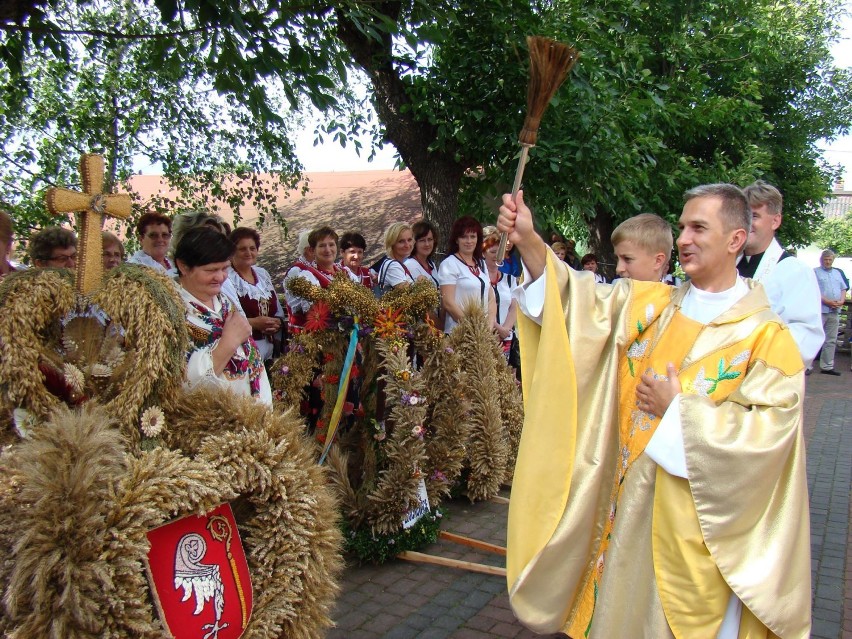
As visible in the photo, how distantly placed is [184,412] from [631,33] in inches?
314

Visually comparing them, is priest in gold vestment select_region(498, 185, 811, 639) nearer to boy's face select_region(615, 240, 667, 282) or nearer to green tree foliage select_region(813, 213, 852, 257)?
boy's face select_region(615, 240, 667, 282)

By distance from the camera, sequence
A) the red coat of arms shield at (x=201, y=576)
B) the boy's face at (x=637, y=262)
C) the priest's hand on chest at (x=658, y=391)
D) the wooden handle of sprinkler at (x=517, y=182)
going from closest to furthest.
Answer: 1. the red coat of arms shield at (x=201, y=576)
2. the priest's hand on chest at (x=658, y=391)
3. the wooden handle of sprinkler at (x=517, y=182)
4. the boy's face at (x=637, y=262)

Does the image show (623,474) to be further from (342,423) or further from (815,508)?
(815,508)

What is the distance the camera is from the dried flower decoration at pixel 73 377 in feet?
7.76

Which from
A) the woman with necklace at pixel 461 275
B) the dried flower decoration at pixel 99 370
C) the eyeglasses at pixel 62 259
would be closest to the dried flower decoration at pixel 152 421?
the dried flower decoration at pixel 99 370

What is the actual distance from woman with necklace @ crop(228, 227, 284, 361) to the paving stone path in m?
1.86

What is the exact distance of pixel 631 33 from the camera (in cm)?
881

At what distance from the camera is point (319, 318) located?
4.42 meters

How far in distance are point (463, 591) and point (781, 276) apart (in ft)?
7.70

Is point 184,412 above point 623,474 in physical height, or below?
above

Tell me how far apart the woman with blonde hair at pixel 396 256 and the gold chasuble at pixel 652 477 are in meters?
3.31

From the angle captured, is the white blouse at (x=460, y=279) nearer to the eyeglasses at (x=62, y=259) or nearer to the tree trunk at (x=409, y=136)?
the tree trunk at (x=409, y=136)

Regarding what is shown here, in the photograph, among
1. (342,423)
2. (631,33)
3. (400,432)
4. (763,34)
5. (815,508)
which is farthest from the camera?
(763,34)

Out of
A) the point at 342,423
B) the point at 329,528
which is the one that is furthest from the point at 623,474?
the point at 342,423
